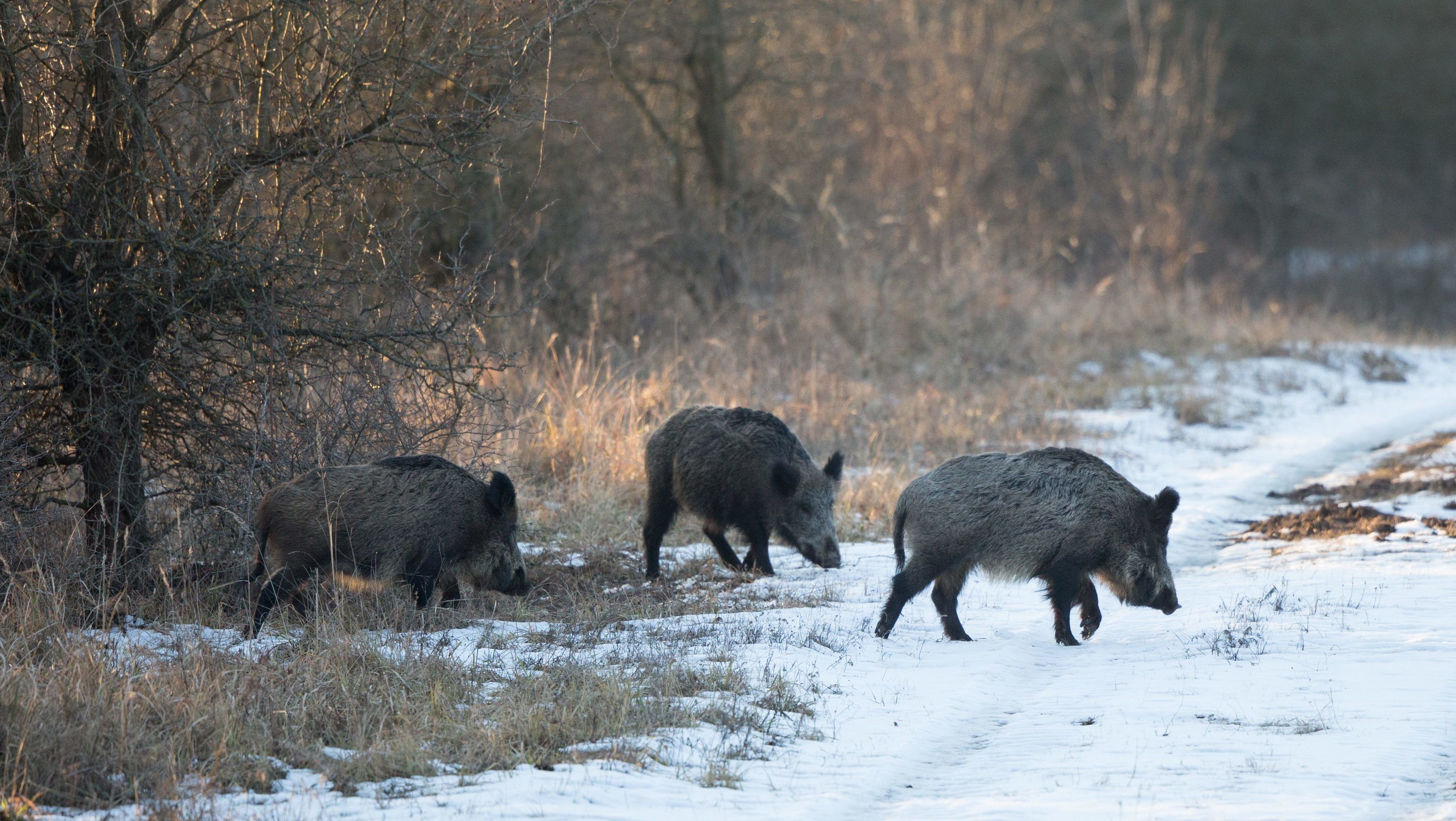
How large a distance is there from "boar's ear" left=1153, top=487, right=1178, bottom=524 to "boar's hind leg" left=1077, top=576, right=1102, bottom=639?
19.4 inches

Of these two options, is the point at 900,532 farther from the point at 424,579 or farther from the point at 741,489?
the point at 424,579

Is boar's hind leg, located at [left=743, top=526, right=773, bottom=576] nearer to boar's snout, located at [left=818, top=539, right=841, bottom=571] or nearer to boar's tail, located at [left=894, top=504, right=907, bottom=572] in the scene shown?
boar's snout, located at [left=818, top=539, right=841, bottom=571]

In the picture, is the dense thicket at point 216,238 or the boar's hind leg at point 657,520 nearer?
the dense thicket at point 216,238

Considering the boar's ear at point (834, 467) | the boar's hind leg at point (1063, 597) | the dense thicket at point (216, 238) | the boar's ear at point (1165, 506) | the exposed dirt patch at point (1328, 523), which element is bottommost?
the exposed dirt patch at point (1328, 523)

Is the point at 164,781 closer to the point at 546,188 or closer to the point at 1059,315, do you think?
the point at 546,188

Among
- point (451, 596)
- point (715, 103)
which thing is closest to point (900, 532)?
point (451, 596)

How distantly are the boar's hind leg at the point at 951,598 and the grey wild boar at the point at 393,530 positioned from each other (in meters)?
2.30

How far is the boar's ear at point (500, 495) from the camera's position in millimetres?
6887

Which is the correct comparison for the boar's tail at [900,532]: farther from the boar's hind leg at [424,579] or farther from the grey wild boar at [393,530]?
the boar's hind leg at [424,579]

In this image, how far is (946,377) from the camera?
51.1 feet

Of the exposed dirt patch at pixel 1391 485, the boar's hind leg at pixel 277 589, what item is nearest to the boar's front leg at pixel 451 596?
the boar's hind leg at pixel 277 589

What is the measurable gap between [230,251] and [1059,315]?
13.7m

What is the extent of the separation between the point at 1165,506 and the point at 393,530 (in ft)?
13.2

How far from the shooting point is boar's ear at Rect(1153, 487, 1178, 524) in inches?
268
